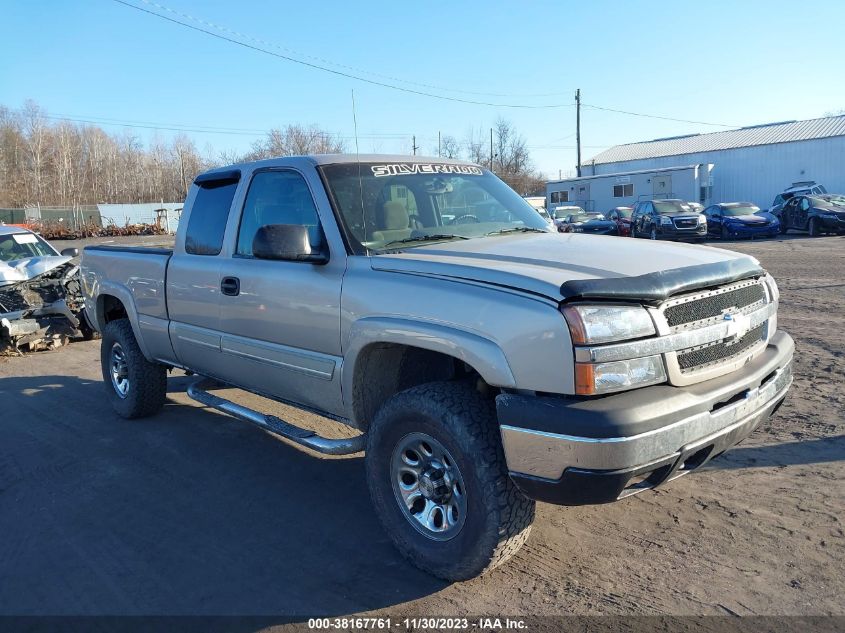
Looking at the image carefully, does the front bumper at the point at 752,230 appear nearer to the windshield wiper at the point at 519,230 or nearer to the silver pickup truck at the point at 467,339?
the silver pickup truck at the point at 467,339

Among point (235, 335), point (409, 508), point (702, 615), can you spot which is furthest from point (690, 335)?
point (235, 335)

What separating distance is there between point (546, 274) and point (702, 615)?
1.61 meters

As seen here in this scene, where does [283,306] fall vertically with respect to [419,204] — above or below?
Result: below

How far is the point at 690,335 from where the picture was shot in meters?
2.94

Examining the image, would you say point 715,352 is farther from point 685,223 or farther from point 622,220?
point 622,220

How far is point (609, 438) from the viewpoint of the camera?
2.59 m

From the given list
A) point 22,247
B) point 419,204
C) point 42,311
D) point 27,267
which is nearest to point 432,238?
point 419,204

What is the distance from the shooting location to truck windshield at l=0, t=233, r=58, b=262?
10.3m

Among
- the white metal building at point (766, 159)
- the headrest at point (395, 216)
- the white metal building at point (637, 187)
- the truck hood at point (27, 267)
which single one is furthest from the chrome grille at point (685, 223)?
Answer: the headrest at point (395, 216)

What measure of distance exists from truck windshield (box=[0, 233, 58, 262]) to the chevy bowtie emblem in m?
10.4

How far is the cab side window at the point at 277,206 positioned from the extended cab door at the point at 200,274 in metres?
0.24

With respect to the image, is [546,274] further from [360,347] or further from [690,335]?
[360,347]

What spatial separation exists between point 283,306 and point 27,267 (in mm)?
7774

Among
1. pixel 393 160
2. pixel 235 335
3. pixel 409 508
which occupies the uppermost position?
pixel 393 160
